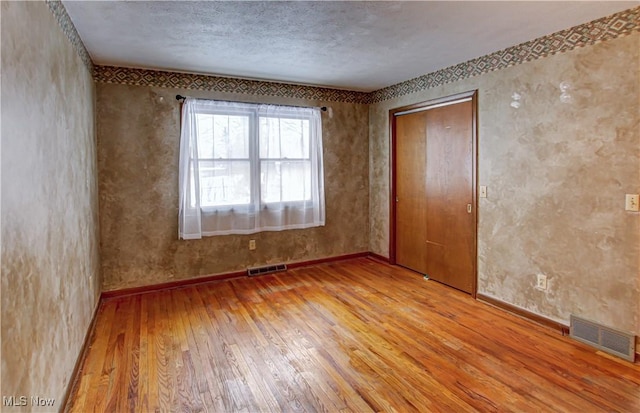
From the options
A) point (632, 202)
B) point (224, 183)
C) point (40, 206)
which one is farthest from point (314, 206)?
point (40, 206)

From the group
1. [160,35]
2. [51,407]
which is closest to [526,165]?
[160,35]

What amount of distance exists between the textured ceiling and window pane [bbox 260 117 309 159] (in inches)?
30.9

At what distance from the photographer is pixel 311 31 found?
9.32 ft

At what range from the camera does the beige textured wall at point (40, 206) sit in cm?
141

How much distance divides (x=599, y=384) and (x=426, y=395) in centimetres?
111

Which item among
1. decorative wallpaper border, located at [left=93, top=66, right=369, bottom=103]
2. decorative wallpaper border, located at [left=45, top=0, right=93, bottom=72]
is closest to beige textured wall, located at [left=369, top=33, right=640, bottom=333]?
decorative wallpaper border, located at [left=93, top=66, right=369, bottom=103]

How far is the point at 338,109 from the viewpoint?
16.7 ft

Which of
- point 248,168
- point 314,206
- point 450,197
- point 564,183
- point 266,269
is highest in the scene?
point 248,168

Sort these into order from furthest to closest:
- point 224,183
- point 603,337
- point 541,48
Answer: point 224,183
point 541,48
point 603,337

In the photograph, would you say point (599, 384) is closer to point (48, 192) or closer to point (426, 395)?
point (426, 395)

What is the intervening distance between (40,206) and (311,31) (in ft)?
7.06

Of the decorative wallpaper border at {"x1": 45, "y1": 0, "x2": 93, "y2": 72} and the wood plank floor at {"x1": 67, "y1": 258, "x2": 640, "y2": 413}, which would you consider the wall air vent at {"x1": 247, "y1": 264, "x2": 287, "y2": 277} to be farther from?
the decorative wallpaper border at {"x1": 45, "y1": 0, "x2": 93, "y2": 72}

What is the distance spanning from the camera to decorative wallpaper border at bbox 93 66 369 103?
3.80m

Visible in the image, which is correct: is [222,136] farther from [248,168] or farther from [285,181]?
[285,181]
